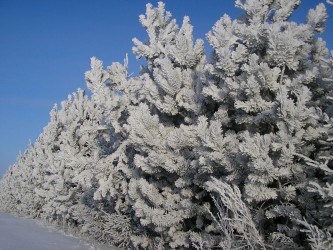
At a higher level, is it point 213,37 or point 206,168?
point 213,37

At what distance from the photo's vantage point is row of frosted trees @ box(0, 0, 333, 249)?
5.34 metres

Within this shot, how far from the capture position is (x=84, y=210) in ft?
45.2

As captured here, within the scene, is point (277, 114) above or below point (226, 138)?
above

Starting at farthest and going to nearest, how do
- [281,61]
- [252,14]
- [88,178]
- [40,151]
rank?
1. [40,151]
2. [88,178]
3. [252,14]
4. [281,61]

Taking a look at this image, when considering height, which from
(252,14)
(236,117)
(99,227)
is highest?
(252,14)

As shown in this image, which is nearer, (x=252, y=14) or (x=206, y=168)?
(x=206, y=168)

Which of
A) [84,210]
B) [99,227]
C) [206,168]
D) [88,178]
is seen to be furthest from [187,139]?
[84,210]

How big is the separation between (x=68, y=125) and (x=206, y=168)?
1265cm

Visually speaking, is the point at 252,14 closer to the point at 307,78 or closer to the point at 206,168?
the point at 307,78

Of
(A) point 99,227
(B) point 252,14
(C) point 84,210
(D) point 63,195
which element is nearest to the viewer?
(B) point 252,14

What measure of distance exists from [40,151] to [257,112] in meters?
19.3

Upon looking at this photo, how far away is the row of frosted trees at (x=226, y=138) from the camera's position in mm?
5340

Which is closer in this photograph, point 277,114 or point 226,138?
point 277,114

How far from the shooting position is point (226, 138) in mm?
6109
